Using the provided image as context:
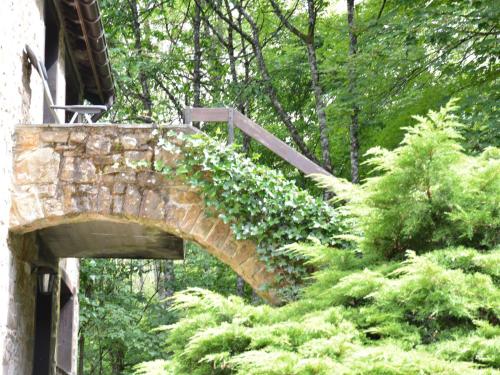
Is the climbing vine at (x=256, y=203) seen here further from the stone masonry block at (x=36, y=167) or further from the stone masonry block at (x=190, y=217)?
the stone masonry block at (x=36, y=167)

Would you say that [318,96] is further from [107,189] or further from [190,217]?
[107,189]

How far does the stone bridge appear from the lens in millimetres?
6086

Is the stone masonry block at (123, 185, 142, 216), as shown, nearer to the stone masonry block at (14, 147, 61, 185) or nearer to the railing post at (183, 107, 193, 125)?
the stone masonry block at (14, 147, 61, 185)

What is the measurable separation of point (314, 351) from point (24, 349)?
14.8 ft

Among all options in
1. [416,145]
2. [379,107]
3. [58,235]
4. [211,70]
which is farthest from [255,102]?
[416,145]

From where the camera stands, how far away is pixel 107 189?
6160 mm

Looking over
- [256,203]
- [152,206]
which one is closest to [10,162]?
[152,206]

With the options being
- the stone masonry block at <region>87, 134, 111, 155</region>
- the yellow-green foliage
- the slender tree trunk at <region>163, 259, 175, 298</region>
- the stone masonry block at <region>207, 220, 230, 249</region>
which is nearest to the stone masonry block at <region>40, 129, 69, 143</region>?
the stone masonry block at <region>87, 134, 111, 155</region>

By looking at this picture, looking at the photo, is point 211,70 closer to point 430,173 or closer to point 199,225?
point 199,225

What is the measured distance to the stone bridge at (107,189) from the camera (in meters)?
6.09

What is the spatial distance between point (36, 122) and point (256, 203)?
8.18ft

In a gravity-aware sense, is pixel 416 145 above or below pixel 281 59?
below

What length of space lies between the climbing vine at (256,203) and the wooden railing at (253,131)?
1.37 ft

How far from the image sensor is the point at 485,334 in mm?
3184
